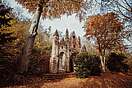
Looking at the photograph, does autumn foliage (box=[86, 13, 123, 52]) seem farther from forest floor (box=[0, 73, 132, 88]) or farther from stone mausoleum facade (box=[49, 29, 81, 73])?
forest floor (box=[0, 73, 132, 88])

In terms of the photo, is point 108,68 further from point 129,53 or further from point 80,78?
point 129,53

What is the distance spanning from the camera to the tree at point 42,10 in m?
19.7

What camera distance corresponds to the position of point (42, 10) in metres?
21.6

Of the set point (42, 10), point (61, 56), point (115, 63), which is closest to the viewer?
point (42, 10)

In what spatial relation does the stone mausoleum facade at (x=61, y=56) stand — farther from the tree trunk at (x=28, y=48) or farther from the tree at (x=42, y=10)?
the tree trunk at (x=28, y=48)

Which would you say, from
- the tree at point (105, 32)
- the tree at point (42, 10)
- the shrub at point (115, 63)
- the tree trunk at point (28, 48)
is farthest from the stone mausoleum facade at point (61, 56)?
the tree trunk at point (28, 48)

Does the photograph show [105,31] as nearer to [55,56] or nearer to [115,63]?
[115,63]

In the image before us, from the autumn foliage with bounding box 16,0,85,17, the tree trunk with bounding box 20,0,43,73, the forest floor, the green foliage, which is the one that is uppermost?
the autumn foliage with bounding box 16,0,85,17

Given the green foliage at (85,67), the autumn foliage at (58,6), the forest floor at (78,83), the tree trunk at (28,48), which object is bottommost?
the forest floor at (78,83)

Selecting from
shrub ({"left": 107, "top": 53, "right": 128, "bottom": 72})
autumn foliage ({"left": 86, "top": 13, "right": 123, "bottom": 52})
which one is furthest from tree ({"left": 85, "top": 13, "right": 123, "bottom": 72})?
shrub ({"left": 107, "top": 53, "right": 128, "bottom": 72})

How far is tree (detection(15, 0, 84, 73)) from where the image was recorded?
19.7 metres

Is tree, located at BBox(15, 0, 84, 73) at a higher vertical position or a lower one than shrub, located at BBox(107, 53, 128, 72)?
higher

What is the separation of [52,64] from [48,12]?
995 centimetres

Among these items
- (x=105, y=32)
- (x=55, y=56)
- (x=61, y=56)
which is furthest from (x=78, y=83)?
(x=61, y=56)
